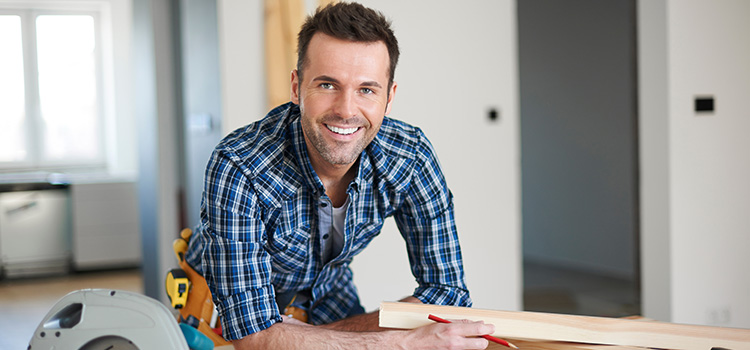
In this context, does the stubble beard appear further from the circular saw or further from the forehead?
the circular saw

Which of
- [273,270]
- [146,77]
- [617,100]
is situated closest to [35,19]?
[146,77]

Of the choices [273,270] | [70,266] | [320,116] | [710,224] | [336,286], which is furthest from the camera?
[70,266]

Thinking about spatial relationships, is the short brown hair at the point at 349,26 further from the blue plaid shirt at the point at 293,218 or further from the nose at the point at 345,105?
the blue plaid shirt at the point at 293,218

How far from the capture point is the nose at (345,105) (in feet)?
4.57

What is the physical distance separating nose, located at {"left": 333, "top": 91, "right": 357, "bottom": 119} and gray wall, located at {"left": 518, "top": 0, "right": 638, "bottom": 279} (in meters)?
3.66

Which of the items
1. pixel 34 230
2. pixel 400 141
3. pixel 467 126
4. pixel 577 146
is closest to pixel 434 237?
pixel 400 141

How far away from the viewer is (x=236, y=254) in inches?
54.7

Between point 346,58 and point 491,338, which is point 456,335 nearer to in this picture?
point 491,338

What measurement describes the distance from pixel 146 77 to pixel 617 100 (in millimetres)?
3095

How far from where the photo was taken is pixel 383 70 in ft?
4.71

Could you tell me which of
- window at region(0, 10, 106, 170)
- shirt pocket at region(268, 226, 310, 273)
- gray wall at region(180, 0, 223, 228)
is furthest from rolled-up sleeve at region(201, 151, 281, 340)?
window at region(0, 10, 106, 170)

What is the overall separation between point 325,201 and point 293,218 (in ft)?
0.27

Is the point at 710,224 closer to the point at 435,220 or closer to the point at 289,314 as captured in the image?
the point at 435,220

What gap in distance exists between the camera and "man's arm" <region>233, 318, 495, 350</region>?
118 cm
